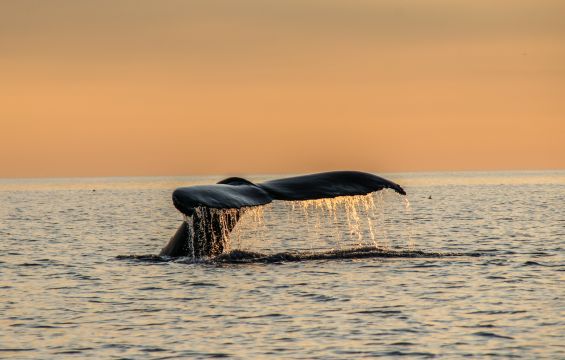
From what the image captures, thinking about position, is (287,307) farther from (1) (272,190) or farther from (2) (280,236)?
(2) (280,236)

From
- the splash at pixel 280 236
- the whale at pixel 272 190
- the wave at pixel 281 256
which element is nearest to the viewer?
the whale at pixel 272 190

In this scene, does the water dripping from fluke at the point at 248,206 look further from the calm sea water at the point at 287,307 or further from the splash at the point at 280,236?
the calm sea water at the point at 287,307

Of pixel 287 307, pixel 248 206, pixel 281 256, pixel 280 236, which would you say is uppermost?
pixel 248 206

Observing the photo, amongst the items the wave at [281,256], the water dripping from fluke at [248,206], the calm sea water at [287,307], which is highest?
the water dripping from fluke at [248,206]

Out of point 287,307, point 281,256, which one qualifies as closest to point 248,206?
point 287,307

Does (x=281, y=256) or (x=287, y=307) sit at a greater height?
(x=281, y=256)

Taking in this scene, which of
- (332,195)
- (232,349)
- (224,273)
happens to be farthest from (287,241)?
(232,349)

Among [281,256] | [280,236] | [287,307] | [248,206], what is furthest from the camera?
[280,236]

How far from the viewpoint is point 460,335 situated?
1403 cm

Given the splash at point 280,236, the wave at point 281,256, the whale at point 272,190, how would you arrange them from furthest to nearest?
the wave at point 281,256
the splash at point 280,236
the whale at point 272,190

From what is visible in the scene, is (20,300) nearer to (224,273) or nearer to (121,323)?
(121,323)

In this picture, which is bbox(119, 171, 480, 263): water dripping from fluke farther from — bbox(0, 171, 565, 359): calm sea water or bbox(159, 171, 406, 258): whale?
bbox(0, 171, 565, 359): calm sea water

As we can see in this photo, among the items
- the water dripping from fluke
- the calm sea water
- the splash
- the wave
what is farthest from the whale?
the wave

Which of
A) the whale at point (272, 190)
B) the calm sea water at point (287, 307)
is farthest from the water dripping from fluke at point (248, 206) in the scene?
the calm sea water at point (287, 307)
